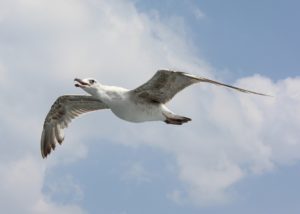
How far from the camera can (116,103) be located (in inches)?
793

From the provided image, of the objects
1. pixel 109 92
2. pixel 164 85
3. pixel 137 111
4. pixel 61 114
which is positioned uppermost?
pixel 61 114

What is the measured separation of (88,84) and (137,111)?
2.25 metres

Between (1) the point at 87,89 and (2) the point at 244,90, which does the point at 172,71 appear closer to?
(2) the point at 244,90

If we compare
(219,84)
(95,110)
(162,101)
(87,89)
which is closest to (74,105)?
(95,110)

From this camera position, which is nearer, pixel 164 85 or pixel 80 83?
pixel 164 85

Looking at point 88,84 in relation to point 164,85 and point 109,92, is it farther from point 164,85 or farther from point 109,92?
point 164,85

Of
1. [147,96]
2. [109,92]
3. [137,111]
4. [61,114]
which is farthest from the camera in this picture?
[61,114]

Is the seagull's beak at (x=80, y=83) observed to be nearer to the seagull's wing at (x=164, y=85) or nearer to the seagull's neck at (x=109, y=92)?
the seagull's neck at (x=109, y=92)

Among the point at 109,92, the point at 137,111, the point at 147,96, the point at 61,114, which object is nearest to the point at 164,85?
the point at 147,96

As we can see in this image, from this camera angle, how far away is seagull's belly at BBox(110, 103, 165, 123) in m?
20.0

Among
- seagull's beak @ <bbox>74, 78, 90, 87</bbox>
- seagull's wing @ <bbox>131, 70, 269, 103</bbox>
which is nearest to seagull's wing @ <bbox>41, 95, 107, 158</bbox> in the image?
seagull's beak @ <bbox>74, 78, 90, 87</bbox>

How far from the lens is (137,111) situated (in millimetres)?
20062

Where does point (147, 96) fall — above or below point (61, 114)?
below

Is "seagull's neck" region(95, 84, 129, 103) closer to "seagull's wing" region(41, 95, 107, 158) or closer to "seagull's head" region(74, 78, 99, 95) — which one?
"seagull's head" region(74, 78, 99, 95)
